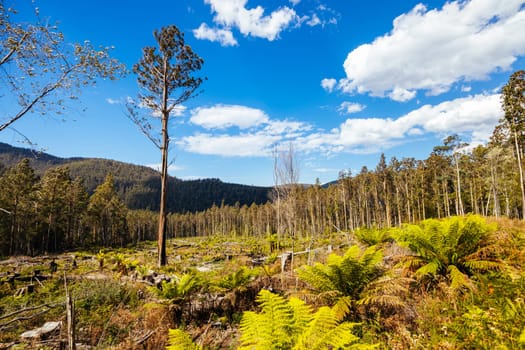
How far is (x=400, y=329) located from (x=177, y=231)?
321ft

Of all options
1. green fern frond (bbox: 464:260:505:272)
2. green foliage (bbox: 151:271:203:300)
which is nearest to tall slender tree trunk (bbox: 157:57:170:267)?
green foliage (bbox: 151:271:203:300)

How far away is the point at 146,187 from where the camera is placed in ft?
530

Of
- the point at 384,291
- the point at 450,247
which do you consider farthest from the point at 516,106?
the point at 384,291

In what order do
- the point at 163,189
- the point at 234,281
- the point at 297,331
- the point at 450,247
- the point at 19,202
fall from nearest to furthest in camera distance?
1. the point at 297,331
2. the point at 450,247
3. the point at 234,281
4. the point at 163,189
5. the point at 19,202

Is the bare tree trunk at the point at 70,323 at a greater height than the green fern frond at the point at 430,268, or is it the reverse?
the bare tree trunk at the point at 70,323

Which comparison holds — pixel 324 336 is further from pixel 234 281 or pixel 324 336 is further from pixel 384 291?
pixel 234 281

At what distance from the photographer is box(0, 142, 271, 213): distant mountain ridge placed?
14688cm

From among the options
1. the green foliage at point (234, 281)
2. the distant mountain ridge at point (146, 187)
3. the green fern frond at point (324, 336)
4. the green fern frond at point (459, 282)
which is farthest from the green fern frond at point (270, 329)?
the distant mountain ridge at point (146, 187)

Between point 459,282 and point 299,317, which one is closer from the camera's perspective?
point 299,317

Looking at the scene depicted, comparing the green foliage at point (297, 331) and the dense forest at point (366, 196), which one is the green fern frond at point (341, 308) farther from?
the dense forest at point (366, 196)

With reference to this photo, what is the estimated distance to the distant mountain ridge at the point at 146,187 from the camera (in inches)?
5782

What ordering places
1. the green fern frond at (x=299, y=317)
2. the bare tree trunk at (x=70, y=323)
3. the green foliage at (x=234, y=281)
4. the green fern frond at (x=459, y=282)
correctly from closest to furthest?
the bare tree trunk at (x=70, y=323), the green fern frond at (x=299, y=317), the green fern frond at (x=459, y=282), the green foliage at (x=234, y=281)

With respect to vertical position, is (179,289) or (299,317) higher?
(299,317)

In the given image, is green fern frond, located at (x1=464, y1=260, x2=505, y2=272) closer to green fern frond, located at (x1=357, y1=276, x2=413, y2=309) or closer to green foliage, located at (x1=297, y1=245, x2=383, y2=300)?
green fern frond, located at (x1=357, y1=276, x2=413, y2=309)
